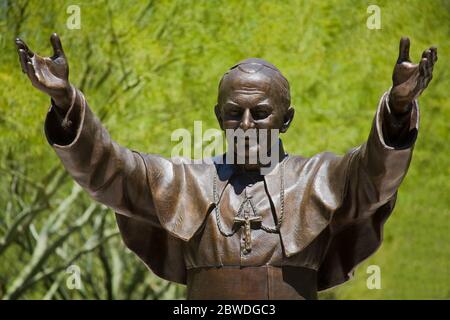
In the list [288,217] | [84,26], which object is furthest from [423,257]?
[288,217]

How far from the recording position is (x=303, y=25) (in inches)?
714

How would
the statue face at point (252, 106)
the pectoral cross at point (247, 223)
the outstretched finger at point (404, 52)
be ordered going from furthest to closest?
the statue face at point (252, 106) → the pectoral cross at point (247, 223) → the outstretched finger at point (404, 52)

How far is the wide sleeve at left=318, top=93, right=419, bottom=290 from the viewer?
734cm

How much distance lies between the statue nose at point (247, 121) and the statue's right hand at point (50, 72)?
1016mm

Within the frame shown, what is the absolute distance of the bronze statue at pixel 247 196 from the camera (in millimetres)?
7426

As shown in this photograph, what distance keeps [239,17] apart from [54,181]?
318cm

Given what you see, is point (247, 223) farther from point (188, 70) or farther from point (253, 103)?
point (188, 70)

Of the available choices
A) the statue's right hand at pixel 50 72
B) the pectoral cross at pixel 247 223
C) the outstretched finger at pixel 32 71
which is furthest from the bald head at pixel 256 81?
the outstretched finger at pixel 32 71

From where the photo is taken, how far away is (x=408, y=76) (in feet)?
23.5

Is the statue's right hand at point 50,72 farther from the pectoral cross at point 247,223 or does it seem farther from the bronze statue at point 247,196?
the pectoral cross at point 247,223

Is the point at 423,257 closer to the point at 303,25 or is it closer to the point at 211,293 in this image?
the point at 303,25

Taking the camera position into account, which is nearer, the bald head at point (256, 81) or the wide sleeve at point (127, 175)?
the wide sleeve at point (127, 175)

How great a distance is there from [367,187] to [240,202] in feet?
2.47

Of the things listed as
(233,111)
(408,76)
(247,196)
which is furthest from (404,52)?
(247,196)
